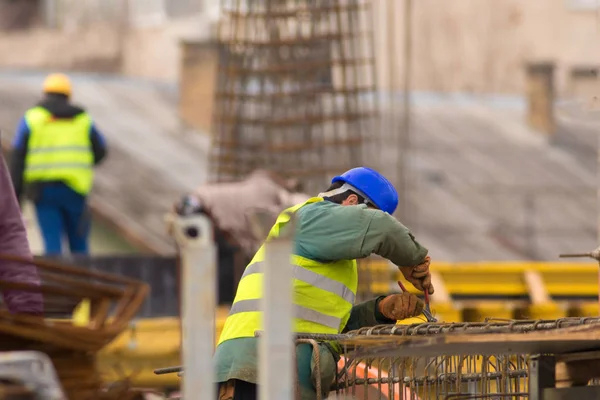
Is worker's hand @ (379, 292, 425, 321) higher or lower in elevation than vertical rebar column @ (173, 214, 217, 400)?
lower

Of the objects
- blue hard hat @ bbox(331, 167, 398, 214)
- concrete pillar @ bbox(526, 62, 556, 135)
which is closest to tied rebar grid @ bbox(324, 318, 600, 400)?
blue hard hat @ bbox(331, 167, 398, 214)

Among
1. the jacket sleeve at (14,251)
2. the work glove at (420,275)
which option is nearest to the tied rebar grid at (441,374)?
the work glove at (420,275)

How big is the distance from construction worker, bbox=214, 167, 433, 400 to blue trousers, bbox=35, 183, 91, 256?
857 cm

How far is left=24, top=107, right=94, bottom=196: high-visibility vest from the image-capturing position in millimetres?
15688

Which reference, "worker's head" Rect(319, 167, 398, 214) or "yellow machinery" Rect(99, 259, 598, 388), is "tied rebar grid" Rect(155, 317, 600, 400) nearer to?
"worker's head" Rect(319, 167, 398, 214)

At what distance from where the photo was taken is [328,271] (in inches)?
283

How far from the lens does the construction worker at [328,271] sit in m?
6.94

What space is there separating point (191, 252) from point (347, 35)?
12.3m

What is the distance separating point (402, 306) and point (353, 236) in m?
0.45

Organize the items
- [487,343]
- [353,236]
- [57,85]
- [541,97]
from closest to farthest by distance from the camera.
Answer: [487,343] → [353,236] → [57,85] → [541,97]

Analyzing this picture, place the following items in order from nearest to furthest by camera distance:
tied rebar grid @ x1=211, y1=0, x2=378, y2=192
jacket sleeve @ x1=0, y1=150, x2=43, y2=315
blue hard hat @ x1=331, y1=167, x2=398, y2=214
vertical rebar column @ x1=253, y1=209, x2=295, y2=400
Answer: vertical rebar column @ x1=253, y1=209, x2=295, y2=400
jacket sleeve @ x1=0, y1=150, x2=43, y2=315
blue hard hat @ x1=331, y1=167, x2=398, y2=214
tied rebar grid @ x1=211, y1=0, x2=378, y2=192

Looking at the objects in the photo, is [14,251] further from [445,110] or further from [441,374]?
[445,110]

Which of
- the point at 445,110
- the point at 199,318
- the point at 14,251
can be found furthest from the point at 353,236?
the point at 445,110

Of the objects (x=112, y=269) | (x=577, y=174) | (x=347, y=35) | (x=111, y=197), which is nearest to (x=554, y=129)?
(x=577, y=174)
